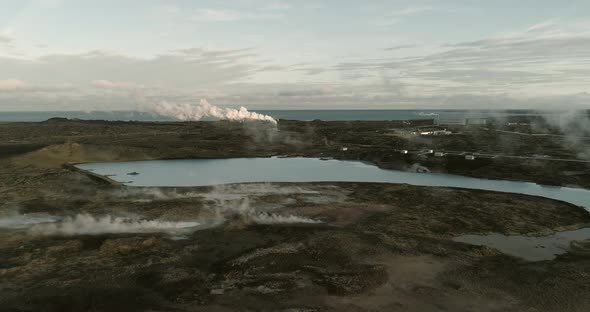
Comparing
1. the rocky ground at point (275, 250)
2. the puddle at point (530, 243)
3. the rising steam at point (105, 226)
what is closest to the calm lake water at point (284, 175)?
the rocky ground at point (275, 250)

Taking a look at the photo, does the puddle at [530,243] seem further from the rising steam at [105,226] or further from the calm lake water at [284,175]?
the rising steam at [105,226]

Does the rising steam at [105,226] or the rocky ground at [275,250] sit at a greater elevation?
the rising steam at [105,226]

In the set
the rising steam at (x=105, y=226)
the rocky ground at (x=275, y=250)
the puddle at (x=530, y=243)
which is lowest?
the puddle at (x=530, y=243)

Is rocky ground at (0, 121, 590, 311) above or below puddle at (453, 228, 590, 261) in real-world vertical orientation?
above

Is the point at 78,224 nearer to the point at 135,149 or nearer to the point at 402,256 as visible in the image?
the point at 402,256

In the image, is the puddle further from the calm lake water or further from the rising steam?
the rising steam

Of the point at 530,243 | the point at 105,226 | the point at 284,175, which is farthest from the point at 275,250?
the point at 284,175

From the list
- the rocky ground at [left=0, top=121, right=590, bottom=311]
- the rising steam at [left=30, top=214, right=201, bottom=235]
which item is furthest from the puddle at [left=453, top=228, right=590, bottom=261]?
the rising steam at [left=30, top=214, right=201, bottom=235]
